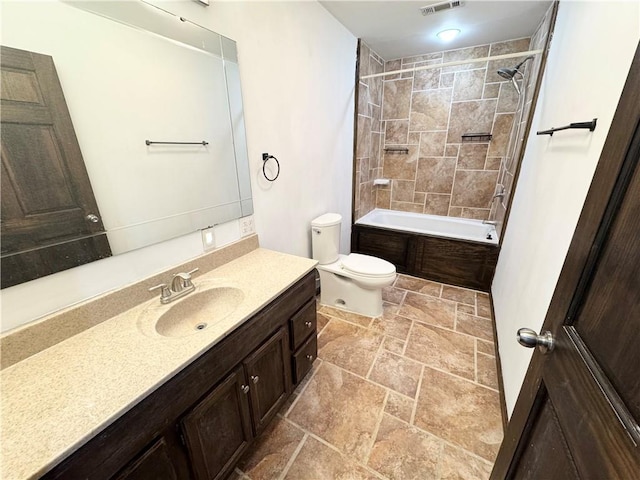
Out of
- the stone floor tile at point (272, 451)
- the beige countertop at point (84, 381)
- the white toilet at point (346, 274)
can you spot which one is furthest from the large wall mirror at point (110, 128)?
the stone floor tile at point (272, 451)

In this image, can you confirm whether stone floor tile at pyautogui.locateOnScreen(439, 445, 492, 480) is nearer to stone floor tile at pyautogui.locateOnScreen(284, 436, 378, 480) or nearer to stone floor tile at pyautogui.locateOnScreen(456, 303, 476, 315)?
stone floor tile at pyautogui.locateOnScreen(284, 436, 378, 480)

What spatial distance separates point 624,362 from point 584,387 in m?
0.11

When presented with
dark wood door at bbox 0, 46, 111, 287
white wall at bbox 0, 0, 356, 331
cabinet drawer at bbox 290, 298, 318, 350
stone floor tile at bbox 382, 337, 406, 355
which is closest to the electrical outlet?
white wall at bbox 0, 0, 356, 331

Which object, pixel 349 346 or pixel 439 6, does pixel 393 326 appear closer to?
pixel 349 346

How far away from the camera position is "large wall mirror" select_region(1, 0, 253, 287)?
2.71 ft

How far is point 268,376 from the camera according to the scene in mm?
1292

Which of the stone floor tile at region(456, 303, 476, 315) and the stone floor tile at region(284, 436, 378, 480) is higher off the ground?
the stone floor tile at region(456, 303, 476, 315)

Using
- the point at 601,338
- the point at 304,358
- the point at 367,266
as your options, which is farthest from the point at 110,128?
the point at 367,266

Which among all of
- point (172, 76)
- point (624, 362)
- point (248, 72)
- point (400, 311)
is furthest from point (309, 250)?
point (624, 362)

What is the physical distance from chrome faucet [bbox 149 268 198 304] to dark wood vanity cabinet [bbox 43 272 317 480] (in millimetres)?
366

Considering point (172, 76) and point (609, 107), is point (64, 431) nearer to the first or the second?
point (172, 76)

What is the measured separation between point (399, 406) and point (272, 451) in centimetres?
75

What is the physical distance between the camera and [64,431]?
0.63m

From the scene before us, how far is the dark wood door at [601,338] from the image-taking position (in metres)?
0.44
